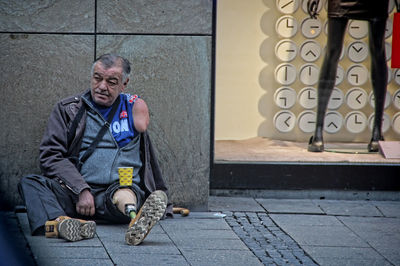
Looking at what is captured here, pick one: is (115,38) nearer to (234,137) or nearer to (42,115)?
(42,115)

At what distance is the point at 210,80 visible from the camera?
16.5 ft

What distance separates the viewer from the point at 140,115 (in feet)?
15.2

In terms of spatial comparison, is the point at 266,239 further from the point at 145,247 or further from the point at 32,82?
the point at 32,82

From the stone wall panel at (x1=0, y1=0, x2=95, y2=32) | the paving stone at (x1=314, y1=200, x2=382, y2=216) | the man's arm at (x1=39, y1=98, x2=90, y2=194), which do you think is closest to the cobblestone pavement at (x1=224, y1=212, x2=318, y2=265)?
the paving stone at (x1=314, y1=200, x2=382, y2=216)

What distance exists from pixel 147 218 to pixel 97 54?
1.61 metres

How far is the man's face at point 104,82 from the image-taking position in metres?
4.48

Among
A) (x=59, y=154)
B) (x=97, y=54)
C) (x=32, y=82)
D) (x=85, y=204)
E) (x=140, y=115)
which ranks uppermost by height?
(x=97, y=54)

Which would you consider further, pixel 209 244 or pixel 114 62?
pixel 114 62

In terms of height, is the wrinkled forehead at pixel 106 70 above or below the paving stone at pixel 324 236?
above

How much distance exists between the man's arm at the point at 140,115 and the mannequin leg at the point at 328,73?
6.39 feet

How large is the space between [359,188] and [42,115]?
282cm

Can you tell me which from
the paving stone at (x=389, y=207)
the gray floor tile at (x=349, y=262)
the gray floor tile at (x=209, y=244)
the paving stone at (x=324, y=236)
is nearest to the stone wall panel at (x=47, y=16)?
the gray floor tile at (x=209, y=244)

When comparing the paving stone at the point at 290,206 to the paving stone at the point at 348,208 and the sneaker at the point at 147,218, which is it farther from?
the sneaker at the point at 147,218

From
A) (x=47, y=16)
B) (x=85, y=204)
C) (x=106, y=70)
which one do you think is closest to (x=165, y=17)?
(x=106, y=70)
